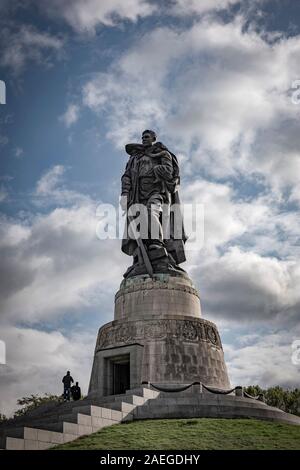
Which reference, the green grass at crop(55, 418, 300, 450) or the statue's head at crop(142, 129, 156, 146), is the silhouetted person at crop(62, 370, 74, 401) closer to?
the green grass at crop(55, 418, 300, 450)

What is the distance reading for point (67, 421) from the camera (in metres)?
18.5

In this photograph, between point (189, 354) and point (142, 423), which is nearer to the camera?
point (142, 423)

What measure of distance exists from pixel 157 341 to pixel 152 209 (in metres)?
7.99

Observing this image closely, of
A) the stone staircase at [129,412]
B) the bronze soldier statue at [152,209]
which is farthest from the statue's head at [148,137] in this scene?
the stone staircase at [129,412]

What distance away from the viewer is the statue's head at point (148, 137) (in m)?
33.6

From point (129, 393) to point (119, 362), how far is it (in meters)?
5.28

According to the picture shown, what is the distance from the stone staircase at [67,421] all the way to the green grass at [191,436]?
1.20 ft

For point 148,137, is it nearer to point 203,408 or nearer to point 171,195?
point 171,195

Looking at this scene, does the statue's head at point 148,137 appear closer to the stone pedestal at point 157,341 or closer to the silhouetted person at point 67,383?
the stone pedestal at point 157,341

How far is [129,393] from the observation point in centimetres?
2292

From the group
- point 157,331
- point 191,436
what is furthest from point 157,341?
point 191,436
